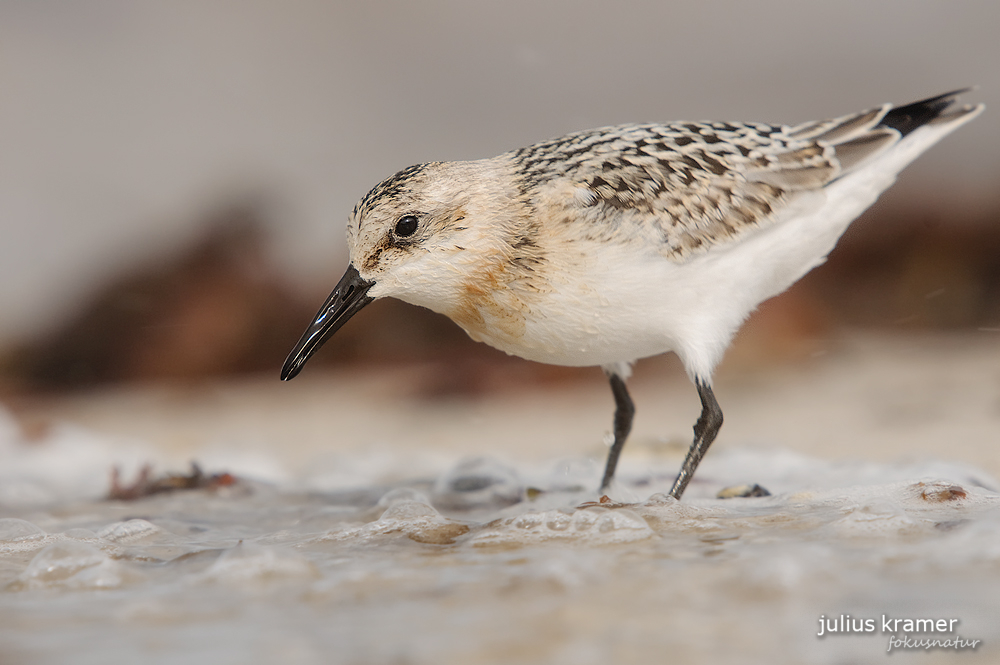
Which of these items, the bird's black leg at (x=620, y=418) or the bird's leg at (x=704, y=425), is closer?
the bird's leg at (x=704, y=425)

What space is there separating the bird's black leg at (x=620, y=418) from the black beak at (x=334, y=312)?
3.94 feet

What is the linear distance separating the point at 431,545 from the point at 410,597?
21.0 inches

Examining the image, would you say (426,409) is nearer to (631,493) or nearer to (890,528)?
(631,493)

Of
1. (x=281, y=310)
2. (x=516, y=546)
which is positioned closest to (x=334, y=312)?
(x=516, y=546)

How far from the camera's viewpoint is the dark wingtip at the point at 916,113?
11.8 feet

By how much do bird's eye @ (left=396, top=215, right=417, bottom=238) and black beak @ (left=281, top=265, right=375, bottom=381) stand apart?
0.20 m

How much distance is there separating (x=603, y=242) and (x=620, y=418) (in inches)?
41.2

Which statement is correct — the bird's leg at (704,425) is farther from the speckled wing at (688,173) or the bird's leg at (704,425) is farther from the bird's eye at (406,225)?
the bird's eye at (406,225)

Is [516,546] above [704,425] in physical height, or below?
below

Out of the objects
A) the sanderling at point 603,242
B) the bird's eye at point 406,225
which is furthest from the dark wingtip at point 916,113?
the bird's eye at point 406,225

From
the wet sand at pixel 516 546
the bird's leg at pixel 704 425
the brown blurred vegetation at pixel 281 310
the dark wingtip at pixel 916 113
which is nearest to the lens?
the wet sand at pixel 516 546

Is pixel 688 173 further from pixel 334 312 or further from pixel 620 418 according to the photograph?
pixel 334 312

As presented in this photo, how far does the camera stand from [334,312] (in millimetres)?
3084

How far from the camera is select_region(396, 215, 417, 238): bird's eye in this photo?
296 cm
